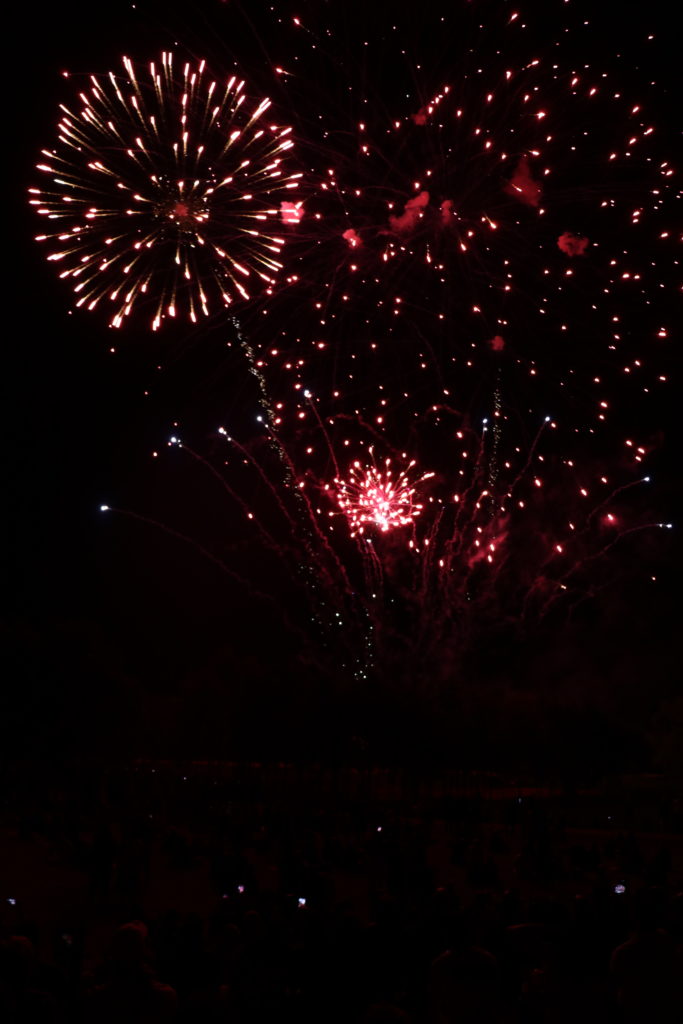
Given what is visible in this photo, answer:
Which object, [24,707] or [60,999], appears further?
[24,707]

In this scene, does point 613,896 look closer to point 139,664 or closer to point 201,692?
point 201,692

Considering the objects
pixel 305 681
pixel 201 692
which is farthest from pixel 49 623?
pixel 305 681

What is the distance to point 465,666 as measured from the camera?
3192cm

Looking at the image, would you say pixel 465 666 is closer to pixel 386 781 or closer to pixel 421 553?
pixel 386 781

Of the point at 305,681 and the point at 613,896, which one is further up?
the point at 305,681

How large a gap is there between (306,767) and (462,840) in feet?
48.3

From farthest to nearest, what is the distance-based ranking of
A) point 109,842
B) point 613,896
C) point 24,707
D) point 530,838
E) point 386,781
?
point 386,781
point 24,707
point 530,838
point 109,842
point 613,896

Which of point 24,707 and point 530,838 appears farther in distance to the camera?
point 24,707

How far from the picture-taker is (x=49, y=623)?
28.4 m

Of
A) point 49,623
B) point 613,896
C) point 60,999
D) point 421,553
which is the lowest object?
point 60,999

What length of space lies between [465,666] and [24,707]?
13868 millimetres

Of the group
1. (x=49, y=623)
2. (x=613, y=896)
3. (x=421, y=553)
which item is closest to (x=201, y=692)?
Answer: (x=49, y=623)

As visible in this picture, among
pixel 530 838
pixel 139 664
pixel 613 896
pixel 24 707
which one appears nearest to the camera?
pixel 613 896

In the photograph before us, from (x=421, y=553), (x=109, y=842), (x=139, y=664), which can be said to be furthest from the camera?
(x=139, y=664)
